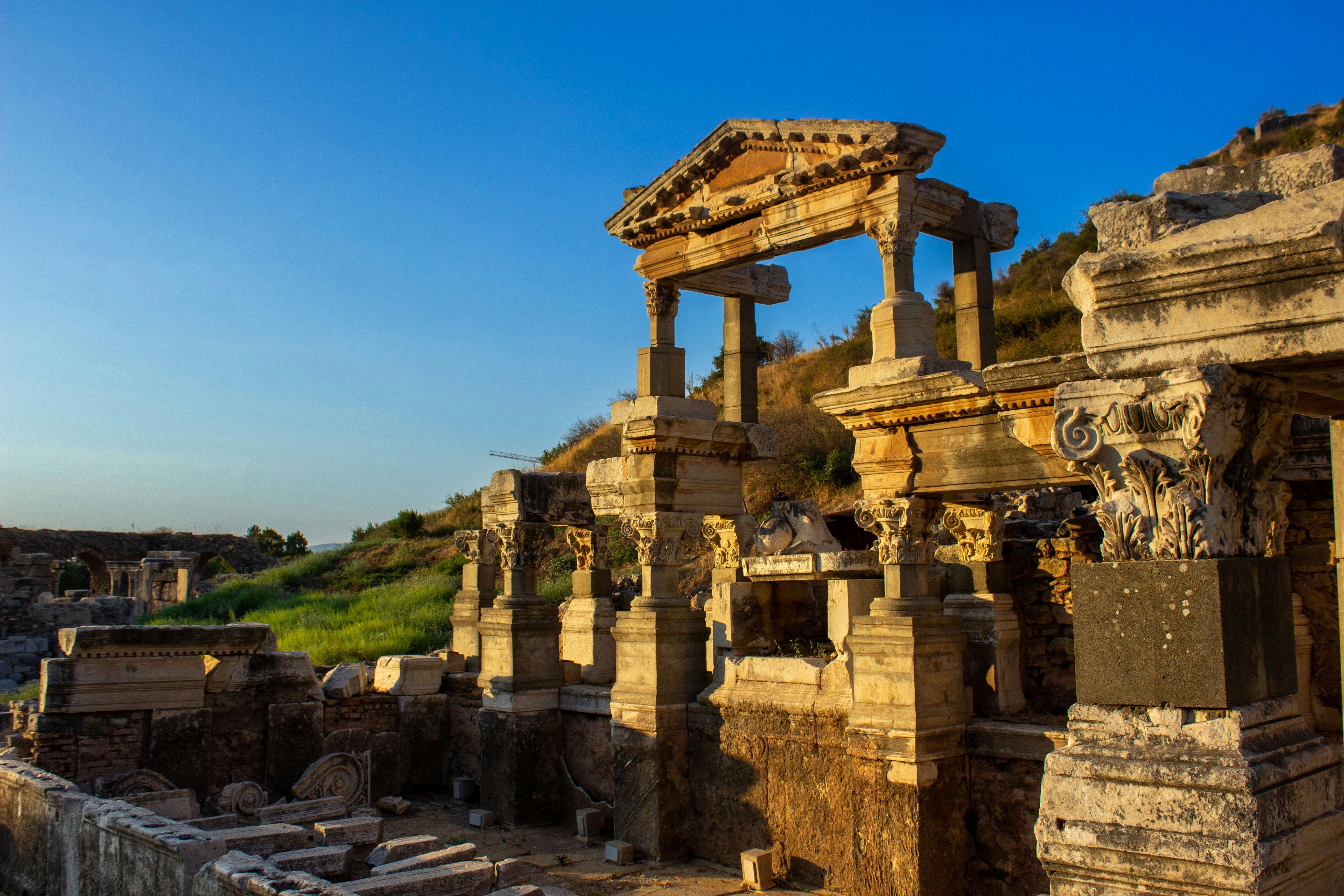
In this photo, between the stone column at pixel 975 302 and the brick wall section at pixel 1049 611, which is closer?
the brick wall section at pixel 1049 611

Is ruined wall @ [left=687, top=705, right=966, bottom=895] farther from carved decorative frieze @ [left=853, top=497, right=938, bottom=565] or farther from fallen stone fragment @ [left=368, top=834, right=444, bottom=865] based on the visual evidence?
fallen stone fragment @ [left=368, top=834, right=444, bottom=865]

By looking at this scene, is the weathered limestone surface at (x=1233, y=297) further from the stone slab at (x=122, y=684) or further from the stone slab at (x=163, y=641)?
the stone slab at (x=122, y=684)

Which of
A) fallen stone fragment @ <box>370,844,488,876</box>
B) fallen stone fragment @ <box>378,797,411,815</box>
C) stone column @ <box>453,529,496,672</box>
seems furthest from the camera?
stone column @ <box>453,529,496,672</box>

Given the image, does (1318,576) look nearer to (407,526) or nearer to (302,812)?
(302,812)

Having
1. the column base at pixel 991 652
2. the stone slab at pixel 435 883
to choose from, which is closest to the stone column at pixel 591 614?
the column base at pixel 991 652

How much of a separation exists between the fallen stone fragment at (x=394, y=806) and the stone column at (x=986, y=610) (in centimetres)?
668

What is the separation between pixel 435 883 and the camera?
6871mm

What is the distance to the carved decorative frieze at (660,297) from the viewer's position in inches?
421

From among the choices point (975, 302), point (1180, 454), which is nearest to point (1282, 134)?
point (975, 302)

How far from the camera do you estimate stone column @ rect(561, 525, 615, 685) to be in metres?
12.4

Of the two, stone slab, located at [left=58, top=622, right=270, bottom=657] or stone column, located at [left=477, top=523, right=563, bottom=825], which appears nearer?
stone slab, located at [left=58, top=622, right=270, bottom=657]

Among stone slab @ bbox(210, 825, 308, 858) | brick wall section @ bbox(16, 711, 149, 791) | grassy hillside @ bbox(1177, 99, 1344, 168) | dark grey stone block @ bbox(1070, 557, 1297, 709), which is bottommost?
stone slab @ bbox(210, 825, 308, 858)

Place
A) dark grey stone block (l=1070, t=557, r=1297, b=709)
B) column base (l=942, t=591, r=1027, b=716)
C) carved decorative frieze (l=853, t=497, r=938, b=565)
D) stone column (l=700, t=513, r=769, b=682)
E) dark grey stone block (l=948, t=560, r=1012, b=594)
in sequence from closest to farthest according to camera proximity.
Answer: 1. dark grey stone block (l=1070, t=557, r=1297, b=709)
2. carved decorative frieze (l=853, t=497, r=938, b=565)
3. column base (l=942, t=591, r=1027, b=716)
4. dark grey stone block (l=948, t=560, r=1012, b=594)
5. stone column (l=700, t=513, r=769, b=682)

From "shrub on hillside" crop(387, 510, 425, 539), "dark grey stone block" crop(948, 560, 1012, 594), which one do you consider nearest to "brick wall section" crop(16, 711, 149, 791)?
"dark grey stone block" crop(948, 560, 1012, 594)
